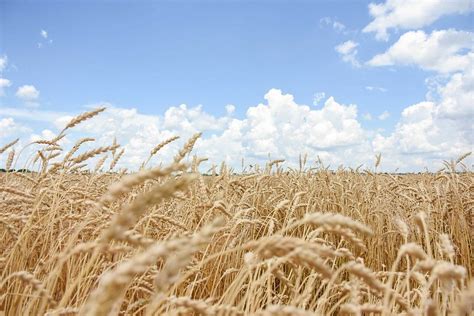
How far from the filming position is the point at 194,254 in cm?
302

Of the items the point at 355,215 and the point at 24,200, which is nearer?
the point at 24,200

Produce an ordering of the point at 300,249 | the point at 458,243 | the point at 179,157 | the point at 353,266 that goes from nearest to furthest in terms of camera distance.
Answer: the point at 300,249
the point at 353,266
the point at 179,157
the point at 458,243

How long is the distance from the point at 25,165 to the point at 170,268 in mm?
3306

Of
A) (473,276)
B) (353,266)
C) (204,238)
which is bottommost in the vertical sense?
(473,276)

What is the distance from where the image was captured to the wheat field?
924 millimetres

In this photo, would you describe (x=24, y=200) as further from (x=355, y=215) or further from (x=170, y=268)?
(x=355, y=215)

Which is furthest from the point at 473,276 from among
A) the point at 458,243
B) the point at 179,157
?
the point at 179,157

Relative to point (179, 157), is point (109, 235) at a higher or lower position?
lower

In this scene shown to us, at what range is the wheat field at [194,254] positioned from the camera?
92cm

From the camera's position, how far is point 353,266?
3.81 ft

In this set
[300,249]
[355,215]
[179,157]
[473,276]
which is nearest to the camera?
[300,249]

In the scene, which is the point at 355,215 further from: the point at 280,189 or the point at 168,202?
the point at 168,202

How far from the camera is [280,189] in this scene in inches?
221

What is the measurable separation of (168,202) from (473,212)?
3.67 metres
